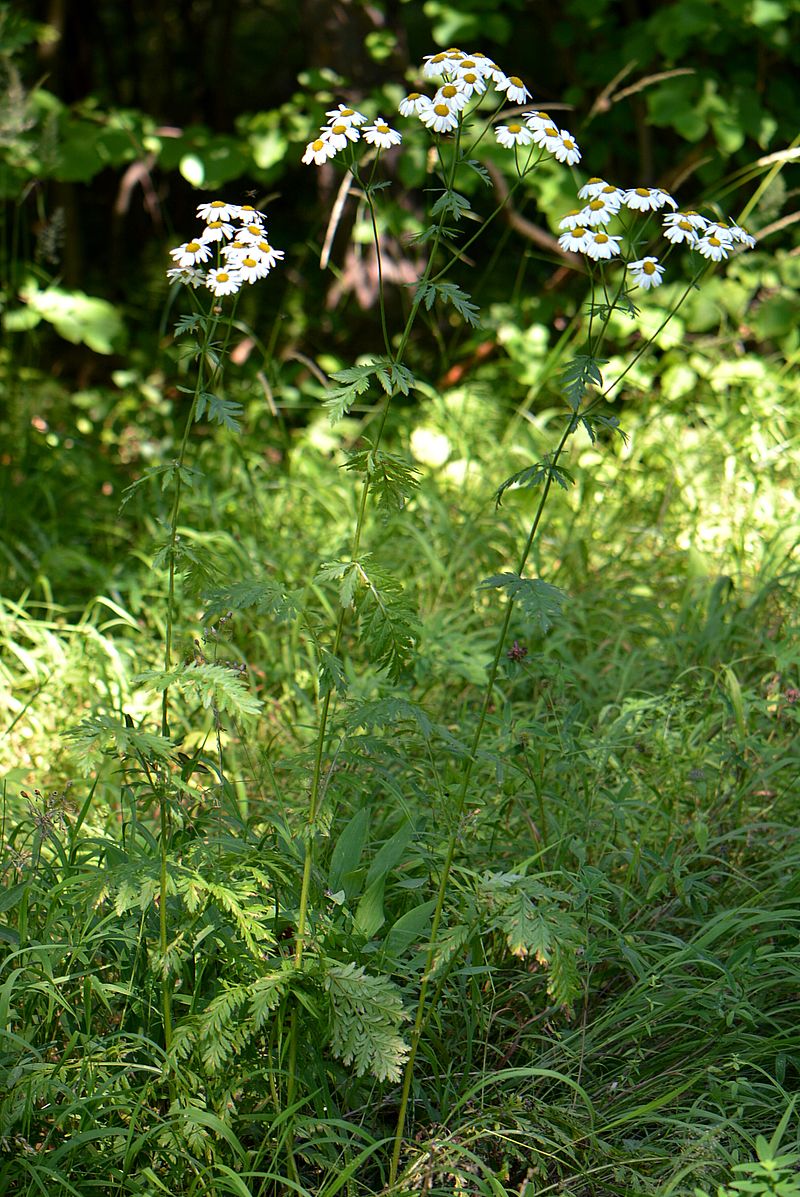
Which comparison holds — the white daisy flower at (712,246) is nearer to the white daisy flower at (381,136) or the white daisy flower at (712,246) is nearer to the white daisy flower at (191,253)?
the white daisy flower at (381,136)

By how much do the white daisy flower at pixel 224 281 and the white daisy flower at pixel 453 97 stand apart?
31 cm

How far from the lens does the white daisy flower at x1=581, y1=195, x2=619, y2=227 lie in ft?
4.77

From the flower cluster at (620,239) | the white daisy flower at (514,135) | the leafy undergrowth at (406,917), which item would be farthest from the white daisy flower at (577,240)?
the leafy undergrowth at (406,917)

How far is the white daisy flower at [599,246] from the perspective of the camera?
1478 millimetres

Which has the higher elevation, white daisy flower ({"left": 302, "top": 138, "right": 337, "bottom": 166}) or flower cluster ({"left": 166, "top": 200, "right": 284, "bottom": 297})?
white daisy flower ({"left": 302, "top": 138, "right": 337, "bottom": 166})

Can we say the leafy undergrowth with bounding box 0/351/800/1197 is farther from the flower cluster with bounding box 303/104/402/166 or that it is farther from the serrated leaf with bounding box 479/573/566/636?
the flower cluster with bounding box 303/104/402/166

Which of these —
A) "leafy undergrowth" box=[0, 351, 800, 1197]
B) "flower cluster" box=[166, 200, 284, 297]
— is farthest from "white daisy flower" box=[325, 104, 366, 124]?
"leafy undergrowth" box=[0, 351, 800, 1197]

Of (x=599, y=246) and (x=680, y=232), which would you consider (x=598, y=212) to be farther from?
(x=680, y=232)

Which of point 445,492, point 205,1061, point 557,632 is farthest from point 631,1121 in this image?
point 445,492

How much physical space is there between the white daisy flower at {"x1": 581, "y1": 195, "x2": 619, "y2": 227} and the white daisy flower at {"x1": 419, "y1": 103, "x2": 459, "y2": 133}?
0.18 m

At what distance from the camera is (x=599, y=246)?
149 cm

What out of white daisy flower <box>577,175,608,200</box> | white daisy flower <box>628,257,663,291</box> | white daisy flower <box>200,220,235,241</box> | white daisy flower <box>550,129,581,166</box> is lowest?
white daisy flower <box>628,257,663,291</box>

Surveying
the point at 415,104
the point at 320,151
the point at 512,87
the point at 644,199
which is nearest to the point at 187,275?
the point at 320,151

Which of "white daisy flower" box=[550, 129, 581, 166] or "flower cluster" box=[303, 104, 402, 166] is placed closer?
"flower cluster" box=[303, 104, 402, 166]
